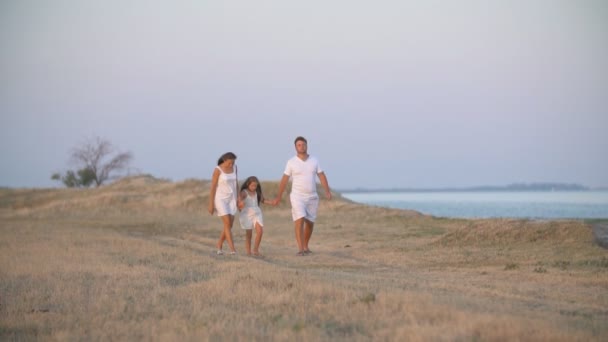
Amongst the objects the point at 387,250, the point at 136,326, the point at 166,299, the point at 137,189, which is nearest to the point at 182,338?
the point at 136,326

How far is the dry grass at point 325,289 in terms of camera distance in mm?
6090

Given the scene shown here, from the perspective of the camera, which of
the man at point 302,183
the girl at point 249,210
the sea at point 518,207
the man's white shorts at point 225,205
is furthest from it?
the sea at point 518,207

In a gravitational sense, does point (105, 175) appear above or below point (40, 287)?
above

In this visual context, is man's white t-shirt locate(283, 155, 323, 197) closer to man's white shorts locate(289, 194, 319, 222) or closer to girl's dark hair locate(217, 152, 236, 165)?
man's white shorts locate(289, 194, 319, 222)

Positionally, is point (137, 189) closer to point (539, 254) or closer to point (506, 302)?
point (539, 254)

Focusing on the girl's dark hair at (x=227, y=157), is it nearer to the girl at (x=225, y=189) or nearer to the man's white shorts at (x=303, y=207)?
the girl at (x=225, y=189)

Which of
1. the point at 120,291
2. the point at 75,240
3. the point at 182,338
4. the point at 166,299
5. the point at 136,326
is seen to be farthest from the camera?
the point at 75,240

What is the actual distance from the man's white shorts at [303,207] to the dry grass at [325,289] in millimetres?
817

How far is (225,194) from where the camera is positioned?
45.0 feet

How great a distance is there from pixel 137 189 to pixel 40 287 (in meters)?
33.2

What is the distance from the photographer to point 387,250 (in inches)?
583

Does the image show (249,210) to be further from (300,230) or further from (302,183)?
(302,183)

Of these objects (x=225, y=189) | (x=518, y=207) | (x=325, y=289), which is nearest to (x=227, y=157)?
(x=225, y=189)

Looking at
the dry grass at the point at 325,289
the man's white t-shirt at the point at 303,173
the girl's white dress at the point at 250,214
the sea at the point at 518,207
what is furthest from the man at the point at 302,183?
the sea at the point at 518,207
